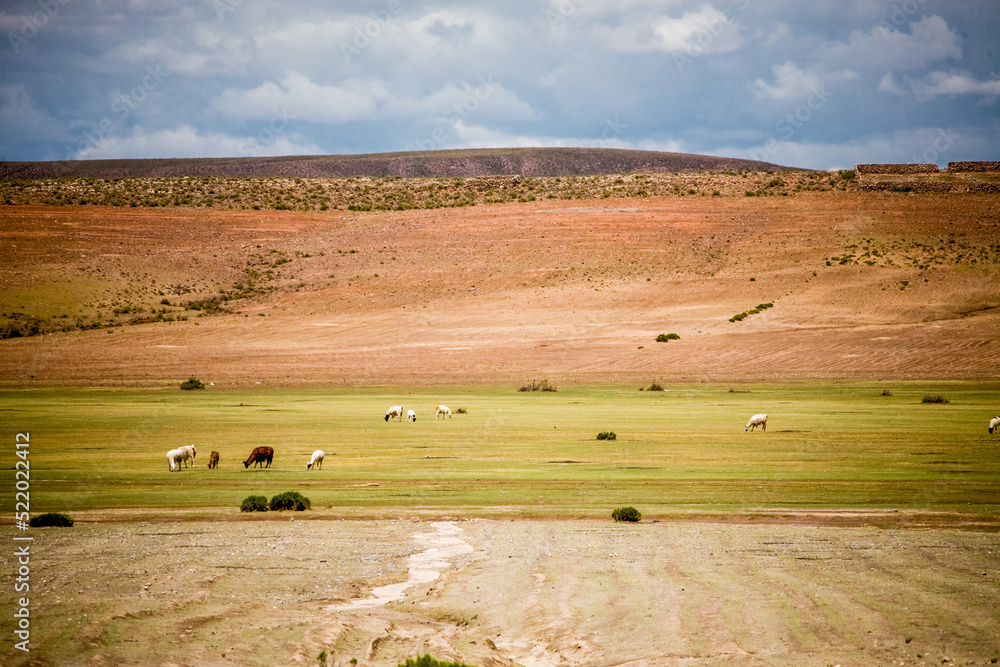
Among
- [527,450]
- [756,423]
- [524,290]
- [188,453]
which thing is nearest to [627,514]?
[527,450]

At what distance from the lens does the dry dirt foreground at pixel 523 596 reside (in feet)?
30.6

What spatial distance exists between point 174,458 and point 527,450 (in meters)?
9.44

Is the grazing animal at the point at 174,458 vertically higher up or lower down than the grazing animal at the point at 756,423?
higher up

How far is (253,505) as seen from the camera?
17.5m

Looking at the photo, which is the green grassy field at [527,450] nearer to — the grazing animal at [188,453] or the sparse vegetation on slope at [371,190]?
the grazing animal at [188,453]

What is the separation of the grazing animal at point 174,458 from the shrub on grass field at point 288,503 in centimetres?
586

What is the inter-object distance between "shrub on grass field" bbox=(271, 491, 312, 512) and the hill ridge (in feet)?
458

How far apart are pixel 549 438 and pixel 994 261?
51385 millimetres

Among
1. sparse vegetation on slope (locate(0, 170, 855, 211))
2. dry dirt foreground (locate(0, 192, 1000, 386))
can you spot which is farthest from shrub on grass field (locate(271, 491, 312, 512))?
sparse vegetation on slope (locate(0, 170, 855, 211))

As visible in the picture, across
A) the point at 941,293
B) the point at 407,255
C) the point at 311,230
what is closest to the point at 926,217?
the point at 941,293

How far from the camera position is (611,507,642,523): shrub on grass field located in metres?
16.5

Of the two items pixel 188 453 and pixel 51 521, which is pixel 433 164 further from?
pixel 51 521

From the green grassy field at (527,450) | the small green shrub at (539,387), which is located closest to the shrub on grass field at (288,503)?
the green grassy field at (527,450)

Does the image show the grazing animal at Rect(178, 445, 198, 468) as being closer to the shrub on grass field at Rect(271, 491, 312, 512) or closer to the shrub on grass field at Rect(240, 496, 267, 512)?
the shrub on grass field at Rect(240, 496, 267, 512)
